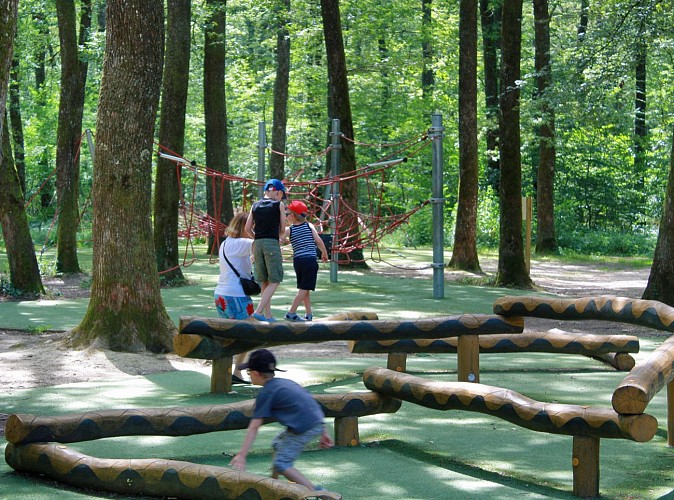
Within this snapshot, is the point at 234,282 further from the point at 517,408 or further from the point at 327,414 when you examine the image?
the point at 517,408

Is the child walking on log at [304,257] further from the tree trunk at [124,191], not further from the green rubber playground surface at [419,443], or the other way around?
the tree trunk at [124,191]

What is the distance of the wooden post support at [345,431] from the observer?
662cm

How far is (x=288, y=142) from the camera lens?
47.7 metres

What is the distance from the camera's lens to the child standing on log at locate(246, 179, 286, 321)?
10719 mm

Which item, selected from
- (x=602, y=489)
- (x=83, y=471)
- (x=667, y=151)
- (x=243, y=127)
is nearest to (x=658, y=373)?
(x=602, y=489)

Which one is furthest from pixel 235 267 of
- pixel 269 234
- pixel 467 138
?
pixel 467 138

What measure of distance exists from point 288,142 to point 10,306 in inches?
1284

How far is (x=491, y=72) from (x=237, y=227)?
2450 cm

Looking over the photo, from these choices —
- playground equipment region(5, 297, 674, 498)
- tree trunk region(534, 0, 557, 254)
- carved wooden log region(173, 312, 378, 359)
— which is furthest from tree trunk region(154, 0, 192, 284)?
playground equipment region(5, 297, 674, 498)

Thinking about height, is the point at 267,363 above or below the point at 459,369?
above

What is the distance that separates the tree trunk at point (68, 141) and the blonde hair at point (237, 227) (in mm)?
11936

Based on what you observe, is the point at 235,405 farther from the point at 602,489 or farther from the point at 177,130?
the point at 177,130

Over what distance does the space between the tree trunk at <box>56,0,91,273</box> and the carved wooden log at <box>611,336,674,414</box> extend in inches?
672

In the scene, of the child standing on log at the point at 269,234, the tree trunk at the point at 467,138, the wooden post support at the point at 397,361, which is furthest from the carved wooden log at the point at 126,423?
the tree trunk at the point at 467,138
